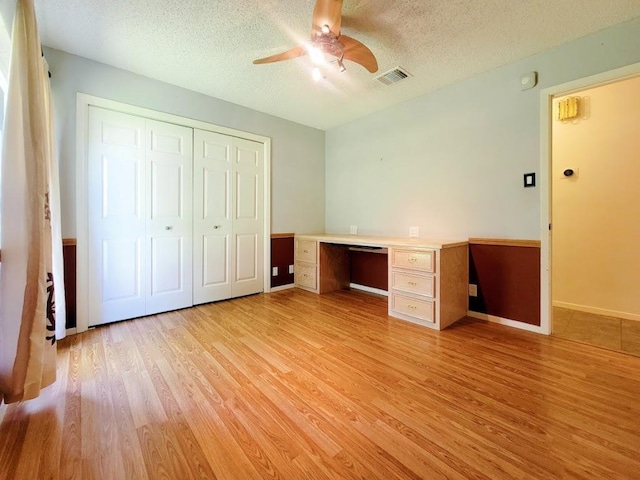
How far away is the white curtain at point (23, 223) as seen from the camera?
130 cm

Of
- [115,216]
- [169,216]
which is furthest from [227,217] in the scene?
[115,216]

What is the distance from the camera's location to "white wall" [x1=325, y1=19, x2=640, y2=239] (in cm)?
225

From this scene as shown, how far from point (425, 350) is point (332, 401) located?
94 cm

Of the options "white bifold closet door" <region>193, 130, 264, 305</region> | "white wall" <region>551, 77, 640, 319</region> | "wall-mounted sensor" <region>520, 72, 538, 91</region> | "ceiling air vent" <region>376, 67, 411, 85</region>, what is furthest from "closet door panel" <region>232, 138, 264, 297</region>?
"white wall" <region>551, 77, 640, 319</region>

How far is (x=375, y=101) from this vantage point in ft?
10.8

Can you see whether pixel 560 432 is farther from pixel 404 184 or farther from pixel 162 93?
pixel 162 93

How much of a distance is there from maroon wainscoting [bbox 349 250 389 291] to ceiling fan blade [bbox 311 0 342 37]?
8.24ft

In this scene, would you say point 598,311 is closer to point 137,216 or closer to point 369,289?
point 369,289

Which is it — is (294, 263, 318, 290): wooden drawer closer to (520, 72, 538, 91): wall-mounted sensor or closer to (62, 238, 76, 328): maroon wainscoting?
(62, 238, 76, 328): maroon wainscoting

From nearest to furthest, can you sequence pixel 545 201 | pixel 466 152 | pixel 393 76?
1. pixel 545 201
2. pixel 393 76
3. pixel 466 152

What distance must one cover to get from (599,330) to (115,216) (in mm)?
4537

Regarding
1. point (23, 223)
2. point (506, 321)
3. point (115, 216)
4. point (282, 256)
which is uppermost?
point (115, 216)

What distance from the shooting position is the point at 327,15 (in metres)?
1.66

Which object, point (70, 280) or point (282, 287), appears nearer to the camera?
point (70, 280)
